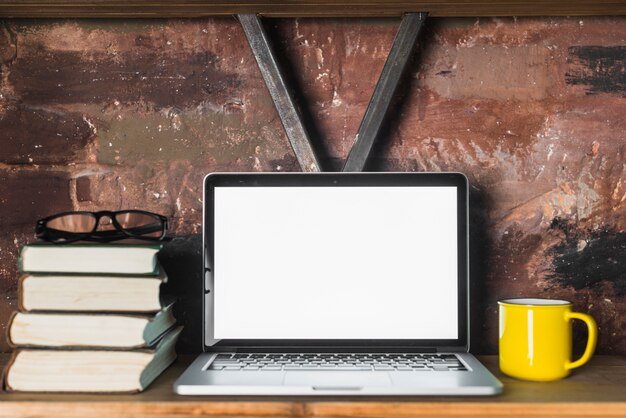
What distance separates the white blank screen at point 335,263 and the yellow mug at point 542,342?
0.14m

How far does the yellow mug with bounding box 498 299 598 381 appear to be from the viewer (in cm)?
99

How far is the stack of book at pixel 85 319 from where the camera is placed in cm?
92

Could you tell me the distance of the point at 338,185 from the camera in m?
1.15

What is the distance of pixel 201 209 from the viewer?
1258mm

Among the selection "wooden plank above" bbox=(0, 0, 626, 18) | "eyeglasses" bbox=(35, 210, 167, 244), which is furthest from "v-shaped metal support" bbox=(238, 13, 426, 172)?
"eyeglasses" bbox=(35, 210, 167, 244)

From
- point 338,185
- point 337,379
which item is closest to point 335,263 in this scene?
point 338,185

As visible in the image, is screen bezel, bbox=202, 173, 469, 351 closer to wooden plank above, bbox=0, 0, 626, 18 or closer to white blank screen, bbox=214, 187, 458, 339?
white blank screen, bbox=214, 187, 458, 339

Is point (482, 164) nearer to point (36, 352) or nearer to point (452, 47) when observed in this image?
point (452, 47)

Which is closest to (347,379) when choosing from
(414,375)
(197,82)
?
(414,375)

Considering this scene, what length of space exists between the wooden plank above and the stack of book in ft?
1.67

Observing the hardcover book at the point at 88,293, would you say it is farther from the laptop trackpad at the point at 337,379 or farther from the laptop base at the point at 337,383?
the laptop trackpad at the point at 337,379

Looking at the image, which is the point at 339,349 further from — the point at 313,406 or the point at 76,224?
the point at 76,224

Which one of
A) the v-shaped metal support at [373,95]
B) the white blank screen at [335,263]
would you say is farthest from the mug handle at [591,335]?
the v-shaped metal support at [373,95]

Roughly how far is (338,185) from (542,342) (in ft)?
1.52
